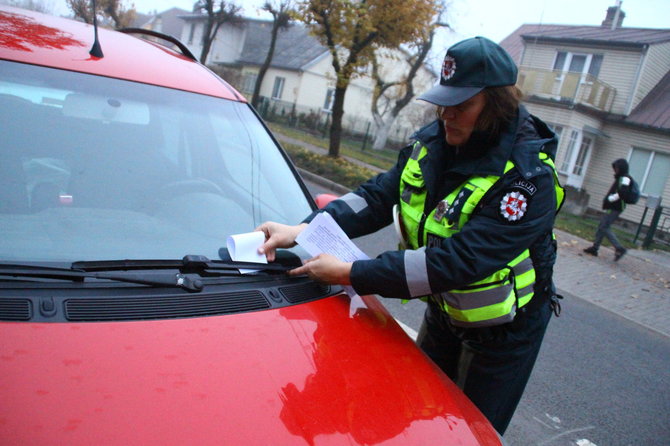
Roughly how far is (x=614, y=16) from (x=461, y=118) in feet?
99.9

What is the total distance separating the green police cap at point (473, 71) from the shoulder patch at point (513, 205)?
35 cm

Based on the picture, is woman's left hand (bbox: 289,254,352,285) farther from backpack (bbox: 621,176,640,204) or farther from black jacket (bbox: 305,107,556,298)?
backpack (bbox: 621,176,640,204)

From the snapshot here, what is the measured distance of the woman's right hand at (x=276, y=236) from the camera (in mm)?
2119

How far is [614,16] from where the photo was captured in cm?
2789

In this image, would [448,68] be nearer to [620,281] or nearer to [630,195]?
[620,281]

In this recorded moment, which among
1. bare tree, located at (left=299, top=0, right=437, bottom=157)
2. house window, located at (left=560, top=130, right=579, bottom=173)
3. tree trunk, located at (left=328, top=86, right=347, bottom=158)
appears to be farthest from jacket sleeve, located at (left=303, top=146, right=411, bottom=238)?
house window, located at (left=560, top=130, right=579, bottom=173)

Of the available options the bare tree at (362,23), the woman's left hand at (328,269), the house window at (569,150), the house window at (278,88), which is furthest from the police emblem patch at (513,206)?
the house window at (278,88)

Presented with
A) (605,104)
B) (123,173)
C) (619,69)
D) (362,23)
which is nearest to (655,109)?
(605,104)

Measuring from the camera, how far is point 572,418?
12.6 ft

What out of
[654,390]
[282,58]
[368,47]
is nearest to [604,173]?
[368,47]

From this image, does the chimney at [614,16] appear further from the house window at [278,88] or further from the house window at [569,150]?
the house window at [278,88]

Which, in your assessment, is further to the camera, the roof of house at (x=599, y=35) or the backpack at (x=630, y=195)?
the roof of house at (x=599, y=35)

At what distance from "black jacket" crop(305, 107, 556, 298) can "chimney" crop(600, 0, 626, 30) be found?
95.1 feet

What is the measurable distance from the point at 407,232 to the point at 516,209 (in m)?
0.47
